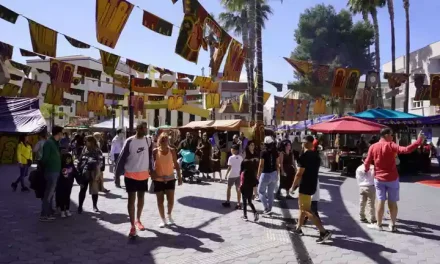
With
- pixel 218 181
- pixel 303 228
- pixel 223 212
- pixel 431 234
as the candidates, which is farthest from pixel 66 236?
pixel 218 181

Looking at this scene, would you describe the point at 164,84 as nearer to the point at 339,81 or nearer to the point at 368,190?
the point at 339,81

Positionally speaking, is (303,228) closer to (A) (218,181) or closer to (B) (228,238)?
(B) (228,238)

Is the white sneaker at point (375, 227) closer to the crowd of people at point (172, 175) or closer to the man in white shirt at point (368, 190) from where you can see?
the crowd of people at point (172, 175)

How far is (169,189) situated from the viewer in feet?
19.9

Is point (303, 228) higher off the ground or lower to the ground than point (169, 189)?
lower

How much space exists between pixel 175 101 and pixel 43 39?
601 inches

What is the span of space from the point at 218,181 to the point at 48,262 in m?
7.93

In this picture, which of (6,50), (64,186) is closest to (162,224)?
(64,186)

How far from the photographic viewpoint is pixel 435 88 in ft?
54.9

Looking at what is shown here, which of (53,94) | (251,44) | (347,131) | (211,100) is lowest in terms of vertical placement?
(347,131)

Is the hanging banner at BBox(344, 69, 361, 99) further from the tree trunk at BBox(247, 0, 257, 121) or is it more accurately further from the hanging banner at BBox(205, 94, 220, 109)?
the hanging banner at BBox(205, 94, 220, 109)

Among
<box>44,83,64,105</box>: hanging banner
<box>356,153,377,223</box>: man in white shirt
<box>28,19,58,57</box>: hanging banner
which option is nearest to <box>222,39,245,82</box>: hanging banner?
<box>28,19,58,57</box>: hanging banner

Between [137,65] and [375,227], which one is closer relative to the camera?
[375,227]

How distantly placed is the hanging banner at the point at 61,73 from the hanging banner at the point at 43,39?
598 centimetres
